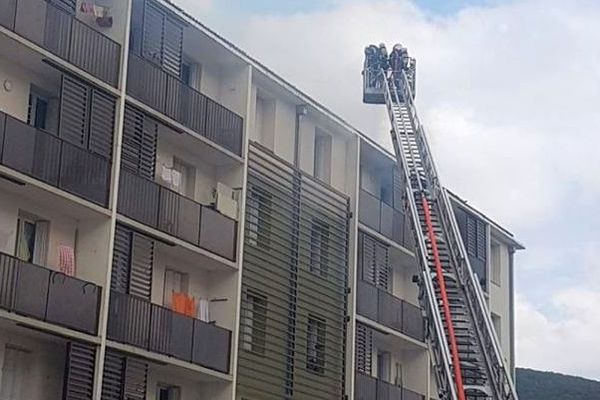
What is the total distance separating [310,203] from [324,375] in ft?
17.4

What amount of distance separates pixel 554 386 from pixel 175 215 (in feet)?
233

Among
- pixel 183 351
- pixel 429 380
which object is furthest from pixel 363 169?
pixel 183 351

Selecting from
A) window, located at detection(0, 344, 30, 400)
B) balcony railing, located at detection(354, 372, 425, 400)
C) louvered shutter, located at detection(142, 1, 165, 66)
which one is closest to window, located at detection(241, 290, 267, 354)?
balcony railing, located at detection(354, 372, 425, 400)

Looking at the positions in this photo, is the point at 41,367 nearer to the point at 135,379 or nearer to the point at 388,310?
the point at 135,379

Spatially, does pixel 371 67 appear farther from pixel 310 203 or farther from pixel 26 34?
pixel 26 34

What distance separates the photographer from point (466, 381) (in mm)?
32156

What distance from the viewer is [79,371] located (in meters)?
31.1

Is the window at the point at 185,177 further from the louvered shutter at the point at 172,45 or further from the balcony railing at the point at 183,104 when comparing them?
the louvered shutter at the point at 172,45

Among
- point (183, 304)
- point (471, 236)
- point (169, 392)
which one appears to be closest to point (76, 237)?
point (183, 304)

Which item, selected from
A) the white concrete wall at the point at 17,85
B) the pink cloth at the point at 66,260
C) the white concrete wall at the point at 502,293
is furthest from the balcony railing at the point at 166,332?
the white concrete wall at the point at 502,293

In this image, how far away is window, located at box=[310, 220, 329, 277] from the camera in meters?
43.2

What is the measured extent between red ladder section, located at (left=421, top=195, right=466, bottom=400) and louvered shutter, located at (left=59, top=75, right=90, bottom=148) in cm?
920

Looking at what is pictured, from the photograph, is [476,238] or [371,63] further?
[476,238]

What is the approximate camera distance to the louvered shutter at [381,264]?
46.8 metres
